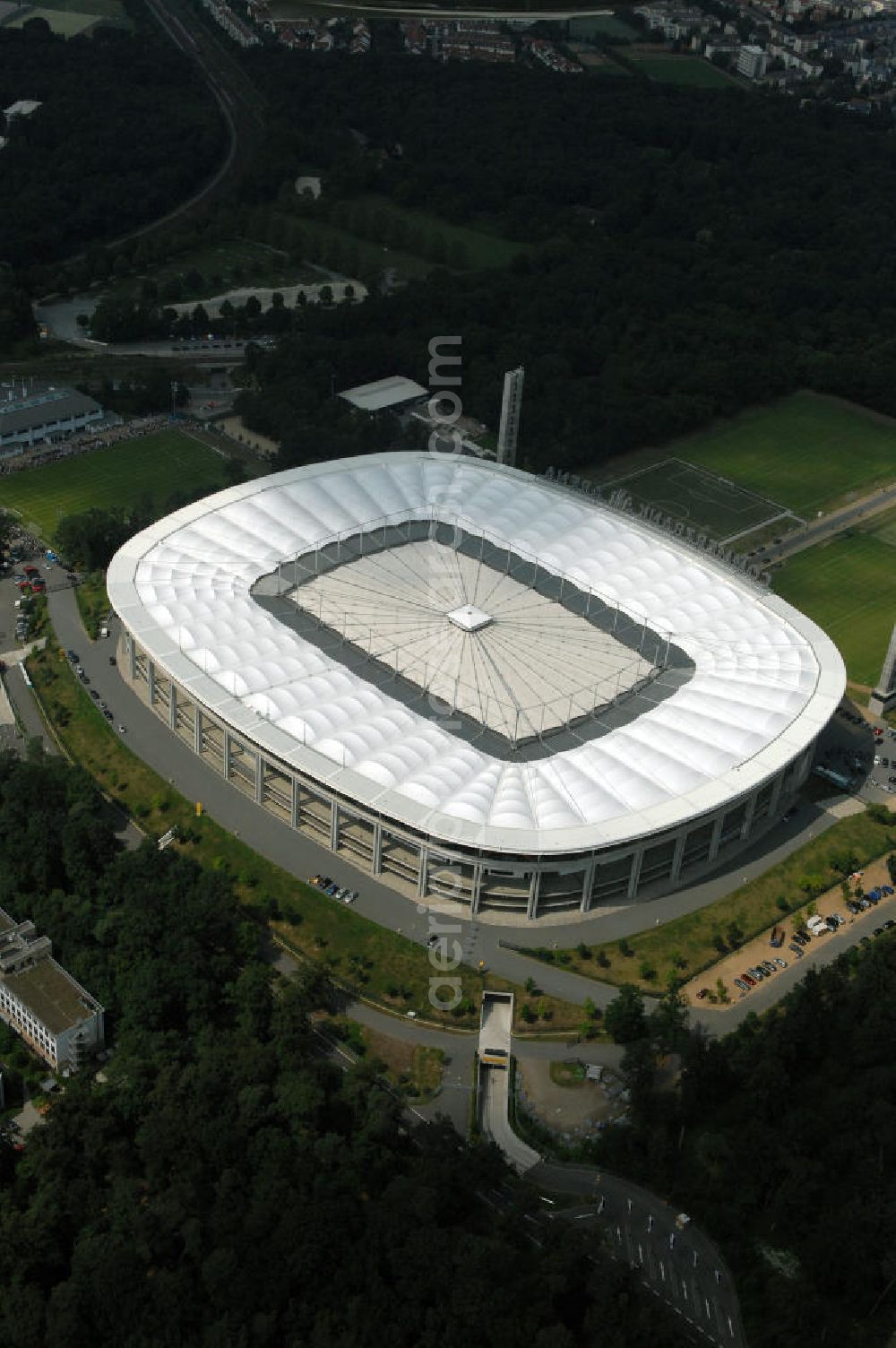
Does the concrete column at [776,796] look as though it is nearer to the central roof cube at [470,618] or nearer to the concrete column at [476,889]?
the concrete column at [476,889]

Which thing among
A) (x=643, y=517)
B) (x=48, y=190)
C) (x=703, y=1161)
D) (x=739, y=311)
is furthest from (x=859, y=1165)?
(x=48, y=190)

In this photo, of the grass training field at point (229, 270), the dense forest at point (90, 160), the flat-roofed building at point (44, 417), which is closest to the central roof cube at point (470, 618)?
the flat-roofed building at point (44, 417)

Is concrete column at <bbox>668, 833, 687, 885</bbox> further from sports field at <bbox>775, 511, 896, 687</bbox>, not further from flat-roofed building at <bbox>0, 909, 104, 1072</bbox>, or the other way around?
flat-roofed building at <bbox>0, 909, 104, 1072</bbox>

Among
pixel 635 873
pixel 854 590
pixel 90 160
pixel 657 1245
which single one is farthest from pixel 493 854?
pixel 90 160

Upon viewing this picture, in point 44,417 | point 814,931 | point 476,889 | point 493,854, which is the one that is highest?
point 493,854

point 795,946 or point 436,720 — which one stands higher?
point 436,720

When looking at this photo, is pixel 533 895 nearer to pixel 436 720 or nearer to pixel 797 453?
pixel 436 720

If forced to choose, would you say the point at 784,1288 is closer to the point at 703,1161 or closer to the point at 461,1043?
the point at 703,1161
